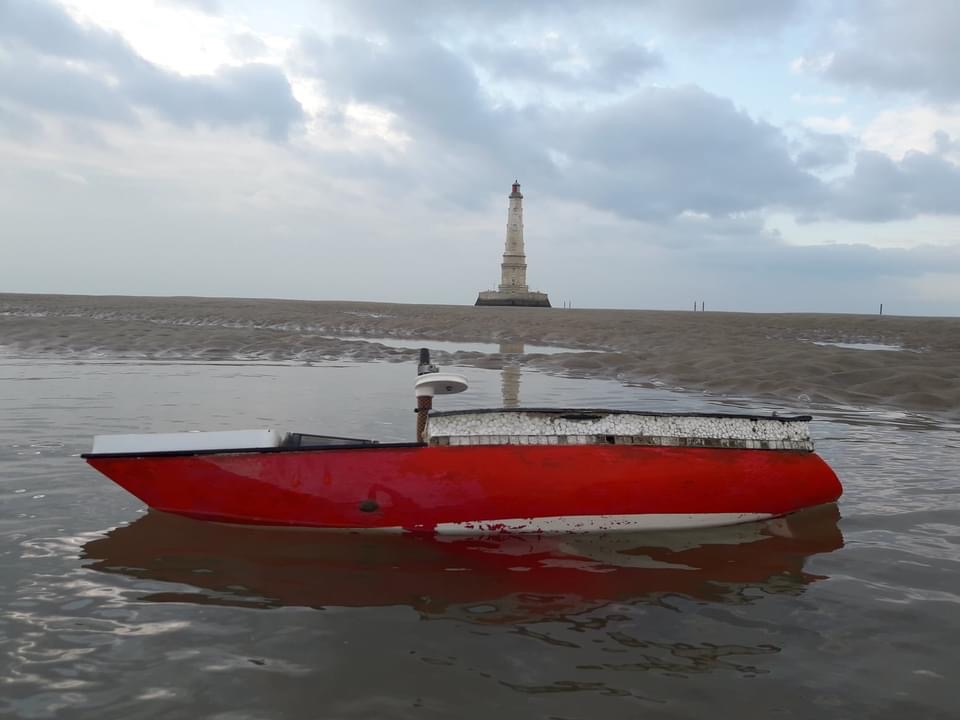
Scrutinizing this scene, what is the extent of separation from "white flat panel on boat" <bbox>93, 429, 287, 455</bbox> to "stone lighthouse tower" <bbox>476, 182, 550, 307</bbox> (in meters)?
61.3

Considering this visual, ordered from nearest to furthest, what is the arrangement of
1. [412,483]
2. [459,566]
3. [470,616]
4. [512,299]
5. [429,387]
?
[470,616] → [459,566] → [412,483] → [429,387] → [512,299]

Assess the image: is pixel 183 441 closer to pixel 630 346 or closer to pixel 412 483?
pixel 412 483

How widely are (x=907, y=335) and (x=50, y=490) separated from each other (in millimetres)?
35096

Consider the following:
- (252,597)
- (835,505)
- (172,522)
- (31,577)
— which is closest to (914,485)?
(835,505)

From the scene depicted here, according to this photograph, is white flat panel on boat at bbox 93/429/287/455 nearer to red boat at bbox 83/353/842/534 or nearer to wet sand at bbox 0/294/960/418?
red boat at bbox 83/353/842/534

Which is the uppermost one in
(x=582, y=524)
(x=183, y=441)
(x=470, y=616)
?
(x=183, y=441)

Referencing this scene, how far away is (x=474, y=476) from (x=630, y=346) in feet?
75.4

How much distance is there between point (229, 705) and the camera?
327 cm

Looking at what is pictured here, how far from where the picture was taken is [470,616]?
4.23m

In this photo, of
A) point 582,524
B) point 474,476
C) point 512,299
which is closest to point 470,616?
point 474,476

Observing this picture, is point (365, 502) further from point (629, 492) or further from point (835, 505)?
point (835, 505)

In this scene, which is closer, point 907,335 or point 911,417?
point 911,417

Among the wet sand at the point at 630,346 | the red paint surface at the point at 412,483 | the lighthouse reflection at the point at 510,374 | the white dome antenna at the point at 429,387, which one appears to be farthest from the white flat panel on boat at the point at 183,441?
the lighthouse reflection at the point at 510,374

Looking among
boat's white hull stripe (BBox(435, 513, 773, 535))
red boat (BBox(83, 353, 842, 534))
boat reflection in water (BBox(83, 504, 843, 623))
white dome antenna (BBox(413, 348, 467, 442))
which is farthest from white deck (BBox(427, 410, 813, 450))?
boat reflection in water (BBox(83, 504, 843, 623))
